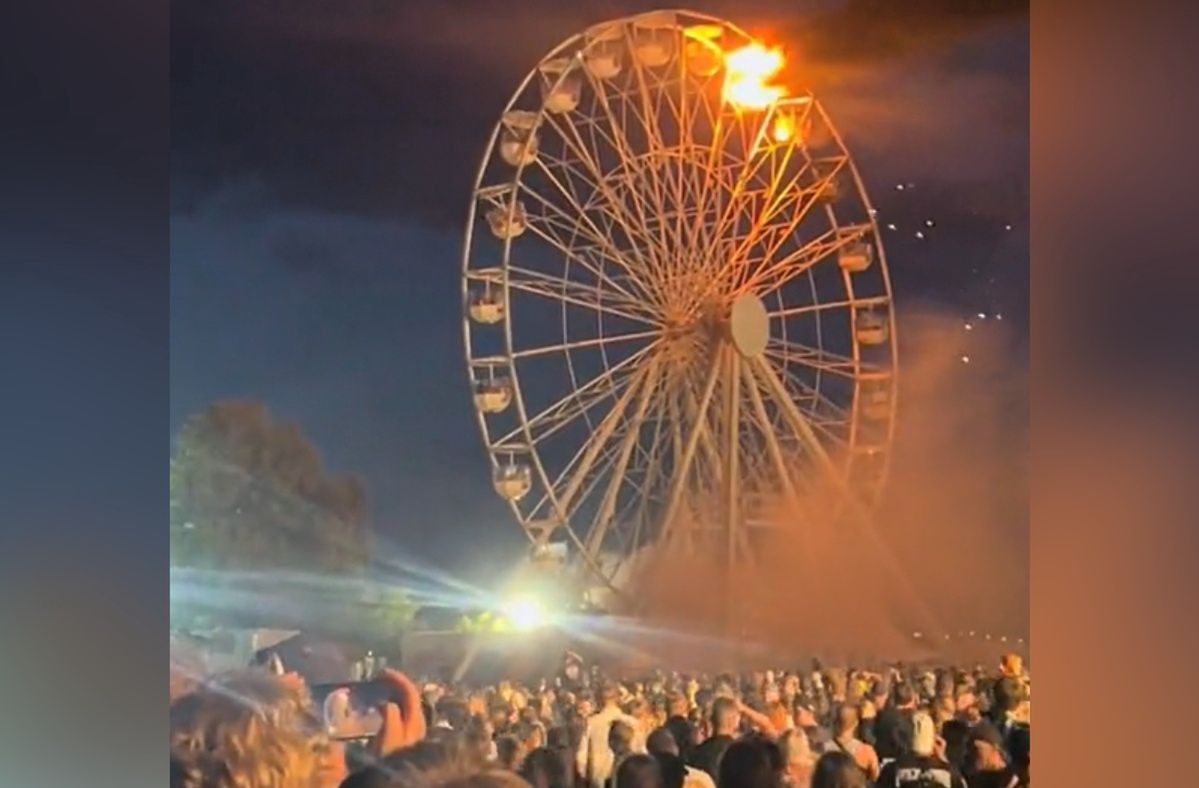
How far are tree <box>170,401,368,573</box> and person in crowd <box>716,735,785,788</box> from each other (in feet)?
2.22

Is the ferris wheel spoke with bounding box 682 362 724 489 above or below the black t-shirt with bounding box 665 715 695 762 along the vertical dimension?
above

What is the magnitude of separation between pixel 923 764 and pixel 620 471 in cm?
73

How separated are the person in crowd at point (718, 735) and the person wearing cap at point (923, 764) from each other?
0.96ft

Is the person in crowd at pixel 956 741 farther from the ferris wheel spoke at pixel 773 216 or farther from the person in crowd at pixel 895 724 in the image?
the ferris wheel spoke at pixel 773 216

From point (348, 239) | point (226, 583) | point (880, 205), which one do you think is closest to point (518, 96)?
point (348, 239)

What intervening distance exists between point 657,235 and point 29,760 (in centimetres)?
113

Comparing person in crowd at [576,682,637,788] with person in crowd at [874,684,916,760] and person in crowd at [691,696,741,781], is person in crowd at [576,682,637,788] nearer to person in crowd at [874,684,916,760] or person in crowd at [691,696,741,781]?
person in crowd at [691,696,741,781]

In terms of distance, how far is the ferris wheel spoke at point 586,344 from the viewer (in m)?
2.05

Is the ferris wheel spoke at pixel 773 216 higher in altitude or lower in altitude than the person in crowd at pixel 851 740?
higher

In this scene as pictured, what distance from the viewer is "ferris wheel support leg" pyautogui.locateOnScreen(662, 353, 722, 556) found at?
6.98 ft

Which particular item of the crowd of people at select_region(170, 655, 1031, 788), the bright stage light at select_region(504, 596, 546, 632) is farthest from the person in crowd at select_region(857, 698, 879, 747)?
the bright stage light at select_region(504, 596, 546, 632)

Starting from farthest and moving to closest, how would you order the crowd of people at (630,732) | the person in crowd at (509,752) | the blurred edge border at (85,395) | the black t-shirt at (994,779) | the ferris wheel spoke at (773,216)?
the black t-shirt at (994,779)
the ferris wheel spoke at (773,216)
the person in crowd at (509,752)
the crowd of people at (630,732)
the blurred edge border at (85,395)

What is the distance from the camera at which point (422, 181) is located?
6.48 ft

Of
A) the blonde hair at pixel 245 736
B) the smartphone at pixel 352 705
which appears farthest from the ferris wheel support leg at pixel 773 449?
the blonde hair at pixel 245 736
